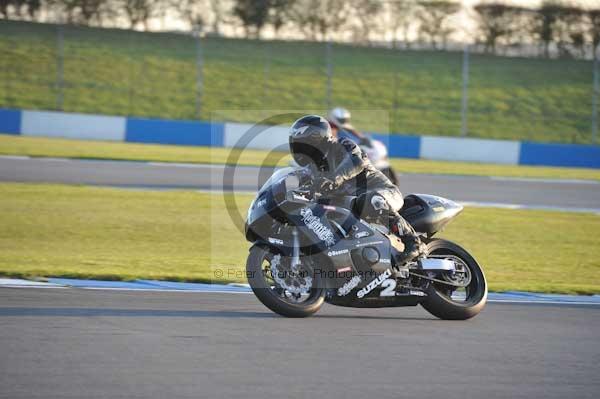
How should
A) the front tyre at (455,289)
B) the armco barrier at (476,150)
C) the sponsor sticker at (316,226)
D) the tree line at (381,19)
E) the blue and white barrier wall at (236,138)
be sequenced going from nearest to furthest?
the sponsor sticker at (316,226) < the front tyre at (455,289) < the blue and white barrier wall at (236,138) < the armco barrier at (476,150) < the tree line at (381,19)

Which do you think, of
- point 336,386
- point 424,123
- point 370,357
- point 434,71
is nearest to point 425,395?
point 336,386

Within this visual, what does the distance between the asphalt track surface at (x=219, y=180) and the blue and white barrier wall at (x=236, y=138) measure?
4859mm

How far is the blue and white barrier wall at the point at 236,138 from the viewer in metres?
24.7

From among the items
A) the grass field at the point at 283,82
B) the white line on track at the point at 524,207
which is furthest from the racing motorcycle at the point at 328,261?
the grass field at the point at 283,82

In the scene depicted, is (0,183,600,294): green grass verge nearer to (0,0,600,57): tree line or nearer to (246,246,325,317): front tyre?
(246,246,325,317): front tyre

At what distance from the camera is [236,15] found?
33875mm

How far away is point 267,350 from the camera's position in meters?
5.50

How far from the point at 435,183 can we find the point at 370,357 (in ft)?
44.6

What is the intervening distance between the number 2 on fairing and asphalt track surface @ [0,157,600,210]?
29.9ft

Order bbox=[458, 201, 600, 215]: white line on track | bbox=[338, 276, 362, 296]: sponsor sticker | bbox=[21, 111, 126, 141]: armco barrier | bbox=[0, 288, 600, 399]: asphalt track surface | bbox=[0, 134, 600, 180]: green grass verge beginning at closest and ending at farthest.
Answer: bbox=[0, 288, 600, 399]: asphalt track surface → bbox=[338, 276, 362, 296]: sponsor sticker → bbox=[458, 201, 600, 215]: white line on track → bbox=[0, 134, 600, 180]: green grass verge → bbox=[21, 111, 126, 141]: armco barrier

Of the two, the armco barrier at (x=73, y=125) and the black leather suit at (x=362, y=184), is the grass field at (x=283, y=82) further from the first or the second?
the black leather suit at (x=362, y=184)

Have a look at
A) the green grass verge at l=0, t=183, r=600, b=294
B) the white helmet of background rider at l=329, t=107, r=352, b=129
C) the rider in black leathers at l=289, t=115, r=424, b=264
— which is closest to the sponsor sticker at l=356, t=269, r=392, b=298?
the rider in black leathers at l=289, t=115, r=424, b=264

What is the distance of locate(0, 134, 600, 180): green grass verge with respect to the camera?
2072 cm

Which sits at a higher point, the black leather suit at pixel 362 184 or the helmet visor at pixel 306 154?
the helmet visor at pixel 306 154
